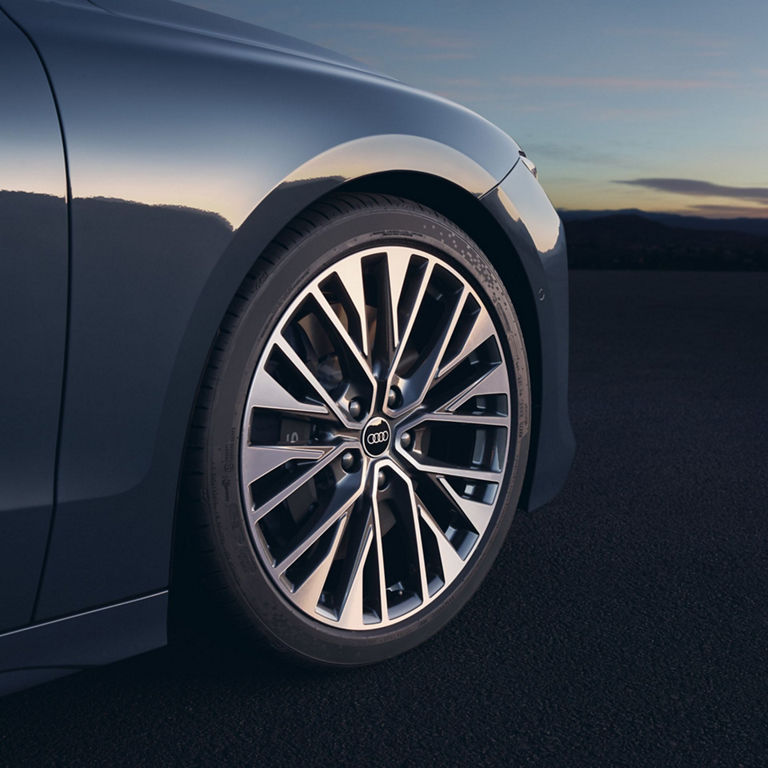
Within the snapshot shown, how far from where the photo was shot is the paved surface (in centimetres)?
171

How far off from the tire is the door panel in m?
0.30

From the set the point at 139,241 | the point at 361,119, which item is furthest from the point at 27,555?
the point at 361,119

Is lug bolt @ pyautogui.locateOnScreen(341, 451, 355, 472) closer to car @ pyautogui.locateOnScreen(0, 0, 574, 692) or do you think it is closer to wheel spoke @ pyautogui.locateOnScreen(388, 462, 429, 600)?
car @ pyautogui.locateOnScreen(0, 0, 574, 692)

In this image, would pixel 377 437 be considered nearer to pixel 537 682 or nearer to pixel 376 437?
pixel 376 437

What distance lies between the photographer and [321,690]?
1923 mm

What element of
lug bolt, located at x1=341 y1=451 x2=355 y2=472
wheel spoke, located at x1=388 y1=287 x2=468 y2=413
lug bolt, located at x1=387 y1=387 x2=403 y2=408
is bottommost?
lug bolt, located at x1=341 y1=451 x2=355 y2=472

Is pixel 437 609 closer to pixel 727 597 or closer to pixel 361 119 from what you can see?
pixel 727 597

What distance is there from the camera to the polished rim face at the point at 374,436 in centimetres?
186

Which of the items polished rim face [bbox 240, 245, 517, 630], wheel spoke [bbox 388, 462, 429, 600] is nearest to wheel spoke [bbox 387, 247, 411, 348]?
polished rim face [bbox 240, 245, 517, 630]

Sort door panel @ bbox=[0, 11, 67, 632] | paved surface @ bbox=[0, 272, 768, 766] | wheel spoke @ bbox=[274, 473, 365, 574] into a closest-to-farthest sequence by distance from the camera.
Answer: door panel @ bbox=[0, 11, 67, 632] → paved surface @ bbox=[0, 272, 768, 766] → wheel spoke @ bbox=[274, 473, 365, 574]

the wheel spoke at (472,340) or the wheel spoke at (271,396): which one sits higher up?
the wheel spoke at (472,340)

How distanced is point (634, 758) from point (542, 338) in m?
1.03

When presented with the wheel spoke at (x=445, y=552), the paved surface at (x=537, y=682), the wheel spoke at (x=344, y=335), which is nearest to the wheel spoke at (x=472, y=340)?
the wheel spoke at (x=344, y=335)

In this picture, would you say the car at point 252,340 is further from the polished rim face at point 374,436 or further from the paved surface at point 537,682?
the paved surface at point 537,682
